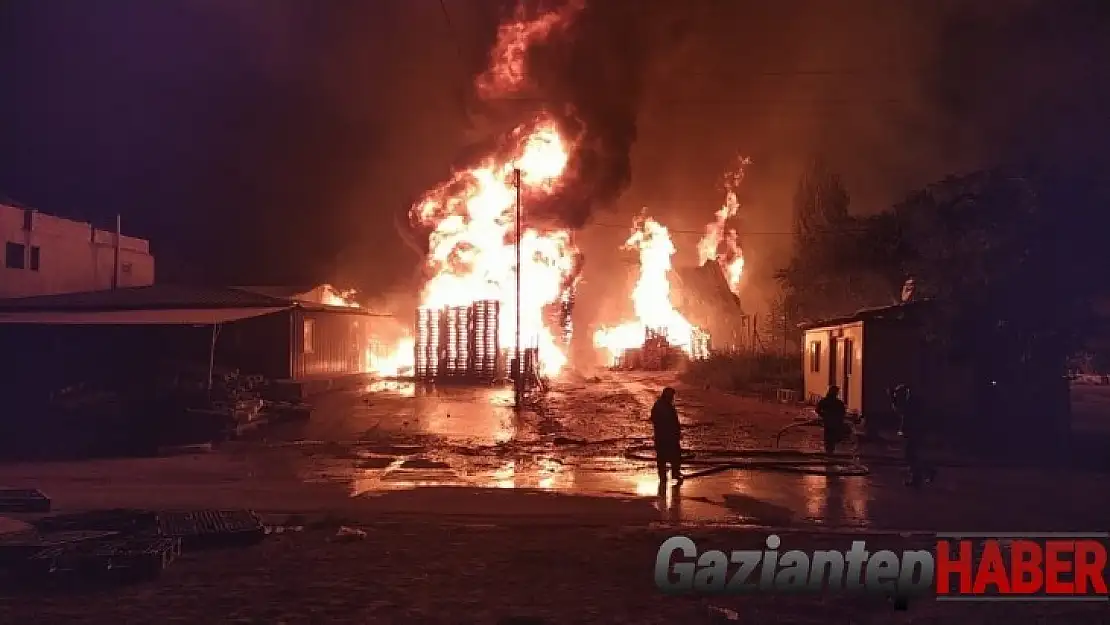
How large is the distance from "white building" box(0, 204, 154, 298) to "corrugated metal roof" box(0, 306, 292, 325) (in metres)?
8.91

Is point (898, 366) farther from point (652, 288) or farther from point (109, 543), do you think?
point (652, 288)

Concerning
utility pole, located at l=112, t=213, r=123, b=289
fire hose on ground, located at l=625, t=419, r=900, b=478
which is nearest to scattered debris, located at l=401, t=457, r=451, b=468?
fire hose on ground, located at l=625, t=419, r=900, b=478

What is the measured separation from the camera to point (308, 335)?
113 ft

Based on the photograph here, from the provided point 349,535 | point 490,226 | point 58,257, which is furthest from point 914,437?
point 58,257

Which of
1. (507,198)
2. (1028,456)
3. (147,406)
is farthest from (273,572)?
(507,198)

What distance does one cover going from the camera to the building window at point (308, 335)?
112ft

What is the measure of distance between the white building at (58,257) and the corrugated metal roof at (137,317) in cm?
891

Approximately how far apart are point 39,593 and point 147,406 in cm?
1282

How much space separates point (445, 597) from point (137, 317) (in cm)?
2191

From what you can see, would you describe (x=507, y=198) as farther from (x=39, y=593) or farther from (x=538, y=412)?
(x=39, y=593)

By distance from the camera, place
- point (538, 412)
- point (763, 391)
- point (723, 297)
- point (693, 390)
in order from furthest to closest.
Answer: point (723, 297) < point (693, 390) < point (763, 391) < point (538, 412)

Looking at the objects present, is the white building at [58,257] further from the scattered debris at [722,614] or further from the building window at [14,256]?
the scattered debris at [722,614]

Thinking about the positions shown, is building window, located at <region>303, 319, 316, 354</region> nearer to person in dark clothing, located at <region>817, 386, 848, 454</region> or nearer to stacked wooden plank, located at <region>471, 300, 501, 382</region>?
stacked wooden plank, located at <region>471, 300, 501, 382</region>

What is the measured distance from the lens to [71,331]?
91.6ft
